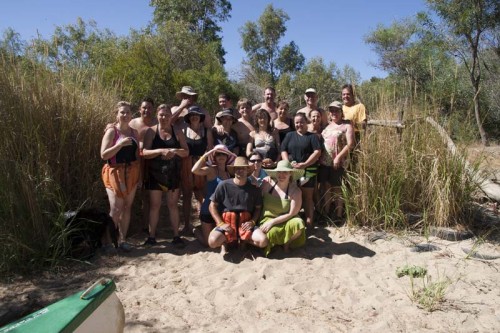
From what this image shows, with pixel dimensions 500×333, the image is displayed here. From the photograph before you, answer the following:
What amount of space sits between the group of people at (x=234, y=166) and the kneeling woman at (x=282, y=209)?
1 cm

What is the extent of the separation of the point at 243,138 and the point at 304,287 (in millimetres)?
2132

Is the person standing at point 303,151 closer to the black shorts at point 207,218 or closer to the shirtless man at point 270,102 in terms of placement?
the shirtless man at point 270,102

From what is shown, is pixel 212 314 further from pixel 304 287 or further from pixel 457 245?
pixel 457 245

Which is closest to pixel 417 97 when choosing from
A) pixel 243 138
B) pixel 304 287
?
pixel 243 138

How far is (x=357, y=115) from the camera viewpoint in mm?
5004

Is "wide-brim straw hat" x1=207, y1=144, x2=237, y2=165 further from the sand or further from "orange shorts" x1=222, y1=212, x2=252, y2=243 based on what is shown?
the sand

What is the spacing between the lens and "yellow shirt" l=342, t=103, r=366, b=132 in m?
4.95

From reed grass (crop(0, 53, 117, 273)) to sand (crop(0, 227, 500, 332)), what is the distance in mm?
374

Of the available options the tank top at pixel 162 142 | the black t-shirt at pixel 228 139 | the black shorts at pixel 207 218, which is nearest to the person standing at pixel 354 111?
the black t-shirt at pixel 228 139

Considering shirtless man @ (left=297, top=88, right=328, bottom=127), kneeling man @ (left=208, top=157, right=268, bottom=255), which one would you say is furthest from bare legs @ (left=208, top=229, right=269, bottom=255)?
shirtless man @ (left=297, top=88, right=328, bottom=127)

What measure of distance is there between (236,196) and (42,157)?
6.64 feet

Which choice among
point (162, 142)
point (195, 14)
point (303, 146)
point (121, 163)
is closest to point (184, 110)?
point (162, 142)

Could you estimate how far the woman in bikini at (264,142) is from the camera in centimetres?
476

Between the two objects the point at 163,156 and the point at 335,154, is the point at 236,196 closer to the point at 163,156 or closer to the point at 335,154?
the point at 163,156
